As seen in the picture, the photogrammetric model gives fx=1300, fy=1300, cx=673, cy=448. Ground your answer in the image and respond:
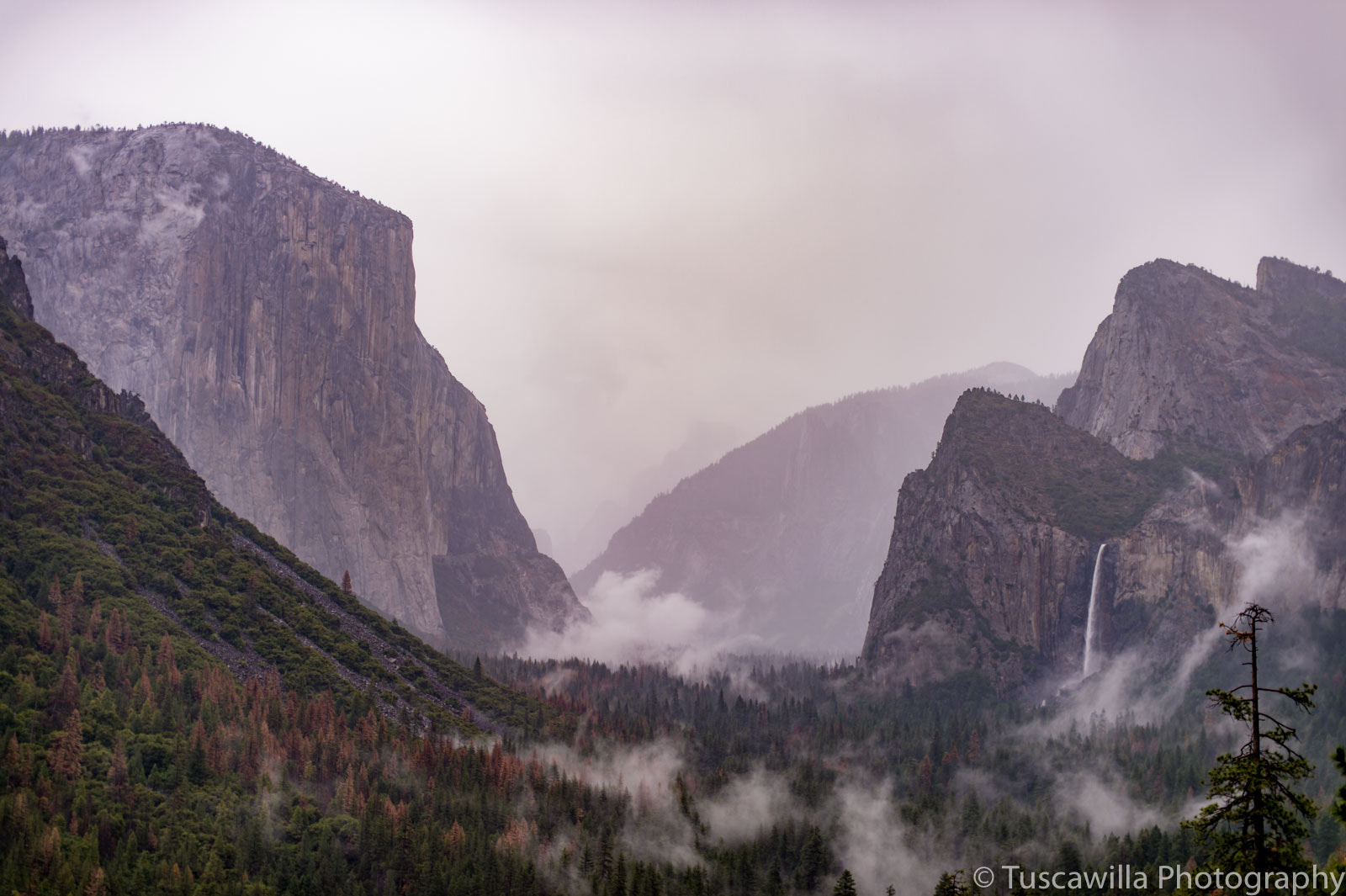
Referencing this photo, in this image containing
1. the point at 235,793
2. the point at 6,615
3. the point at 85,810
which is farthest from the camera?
the point at 6,615

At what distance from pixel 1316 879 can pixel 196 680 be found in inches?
6209

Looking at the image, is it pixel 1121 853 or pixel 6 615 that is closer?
pixel 6 615

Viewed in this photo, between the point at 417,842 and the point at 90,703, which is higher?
the point at 90,703

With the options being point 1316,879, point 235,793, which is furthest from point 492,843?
point 1316,879

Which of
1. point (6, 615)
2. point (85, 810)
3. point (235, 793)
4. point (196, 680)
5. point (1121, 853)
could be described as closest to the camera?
point (85, 810)

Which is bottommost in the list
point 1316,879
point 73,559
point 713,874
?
point 713,874

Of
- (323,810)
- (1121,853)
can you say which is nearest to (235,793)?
(323,810)

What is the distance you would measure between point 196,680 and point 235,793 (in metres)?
27.6

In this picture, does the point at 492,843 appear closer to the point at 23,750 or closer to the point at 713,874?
the point at 713,874

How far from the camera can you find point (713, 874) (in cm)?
18512

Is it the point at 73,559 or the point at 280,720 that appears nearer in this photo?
the point at 280,720

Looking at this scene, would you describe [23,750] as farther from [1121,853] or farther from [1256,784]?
[1121,853]

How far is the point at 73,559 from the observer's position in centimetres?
19862

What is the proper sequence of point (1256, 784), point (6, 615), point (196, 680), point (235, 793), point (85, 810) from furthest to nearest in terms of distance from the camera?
point (196, 680) → point (6, 615) → point (235, 793) → point (85, 810) → point (1256, 784)
